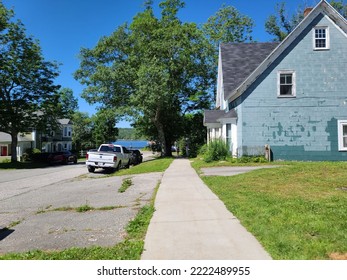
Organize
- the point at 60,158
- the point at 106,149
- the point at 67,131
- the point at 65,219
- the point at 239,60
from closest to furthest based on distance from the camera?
1. the point at 65,219
2. the point at 106,149
3. the point at 239,60
4. the point at 60,158
5. the point at 67,131

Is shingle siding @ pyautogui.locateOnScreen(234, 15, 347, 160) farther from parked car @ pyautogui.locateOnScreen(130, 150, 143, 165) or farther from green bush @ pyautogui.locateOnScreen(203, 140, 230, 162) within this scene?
parked car @ pyautogui.locateOnScreen(130, 150, 143, 165)

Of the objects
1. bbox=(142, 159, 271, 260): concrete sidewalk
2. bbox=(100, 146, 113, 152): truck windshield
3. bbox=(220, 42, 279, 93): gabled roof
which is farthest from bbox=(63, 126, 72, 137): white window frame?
bbox=(142, 159, 271, 260): concrete sidewalk

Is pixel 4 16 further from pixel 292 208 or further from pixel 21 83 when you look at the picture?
pixel 292 208

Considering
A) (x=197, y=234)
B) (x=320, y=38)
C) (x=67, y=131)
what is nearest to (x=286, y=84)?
(x=320, y=38)

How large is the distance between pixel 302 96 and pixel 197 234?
1705 centimetres

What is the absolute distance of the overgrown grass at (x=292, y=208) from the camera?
484cm

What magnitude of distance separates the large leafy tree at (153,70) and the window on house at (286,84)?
42.0ft

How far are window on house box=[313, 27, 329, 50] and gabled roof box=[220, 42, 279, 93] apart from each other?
5.13 metres

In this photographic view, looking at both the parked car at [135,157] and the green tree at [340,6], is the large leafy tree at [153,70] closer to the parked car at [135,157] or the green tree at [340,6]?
the parked car at [135,157]

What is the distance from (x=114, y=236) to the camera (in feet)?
19.7

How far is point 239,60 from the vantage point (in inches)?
999
